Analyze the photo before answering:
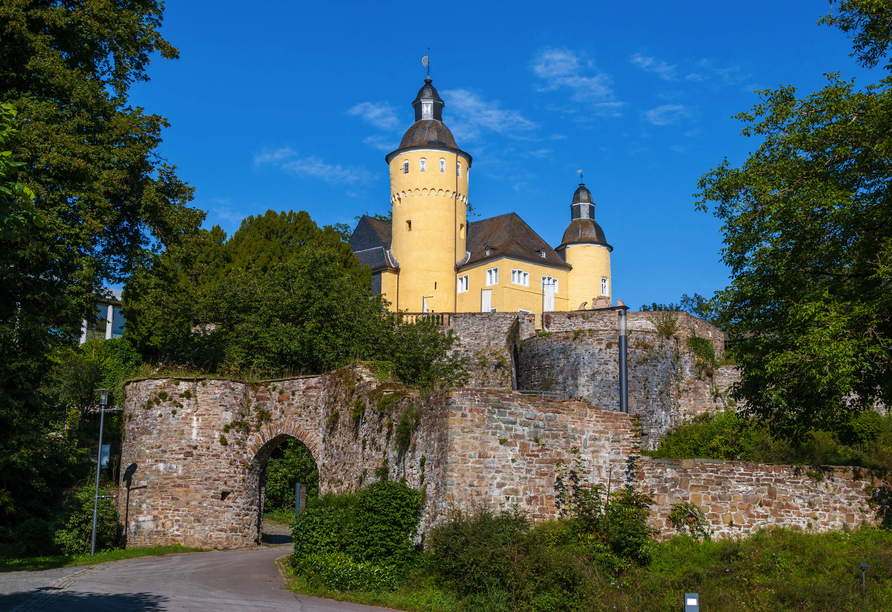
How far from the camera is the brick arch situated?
70.6 ft

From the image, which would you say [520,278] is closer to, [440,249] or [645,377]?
[440,249]

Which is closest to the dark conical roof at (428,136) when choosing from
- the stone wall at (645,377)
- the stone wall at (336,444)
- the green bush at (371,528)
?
the stone wall at (645,377)

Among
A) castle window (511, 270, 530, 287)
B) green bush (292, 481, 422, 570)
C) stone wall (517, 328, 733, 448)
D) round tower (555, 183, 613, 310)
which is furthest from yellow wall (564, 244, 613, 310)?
green bush (292, 481, 422, 570)

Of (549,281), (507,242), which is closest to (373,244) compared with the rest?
(507,242)

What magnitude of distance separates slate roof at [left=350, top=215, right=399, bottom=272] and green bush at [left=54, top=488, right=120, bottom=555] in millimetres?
29778

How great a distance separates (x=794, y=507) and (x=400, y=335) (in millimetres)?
17876

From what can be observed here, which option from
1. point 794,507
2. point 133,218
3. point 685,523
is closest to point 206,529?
point 133,218

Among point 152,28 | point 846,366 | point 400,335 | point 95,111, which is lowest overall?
point 846,366

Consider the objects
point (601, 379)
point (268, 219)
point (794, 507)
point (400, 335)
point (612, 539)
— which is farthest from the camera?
point (268, 219)

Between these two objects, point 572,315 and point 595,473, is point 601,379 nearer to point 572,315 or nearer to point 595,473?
point 572,315

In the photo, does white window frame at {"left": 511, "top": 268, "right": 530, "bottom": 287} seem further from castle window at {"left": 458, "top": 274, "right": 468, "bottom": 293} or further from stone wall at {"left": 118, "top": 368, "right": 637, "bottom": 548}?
stone wall at {"left": 118, "top": 368, "right": 637, "bottom": 548}

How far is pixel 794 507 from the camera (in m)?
15.5

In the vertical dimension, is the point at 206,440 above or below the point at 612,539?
above

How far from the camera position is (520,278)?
51.4 metres
